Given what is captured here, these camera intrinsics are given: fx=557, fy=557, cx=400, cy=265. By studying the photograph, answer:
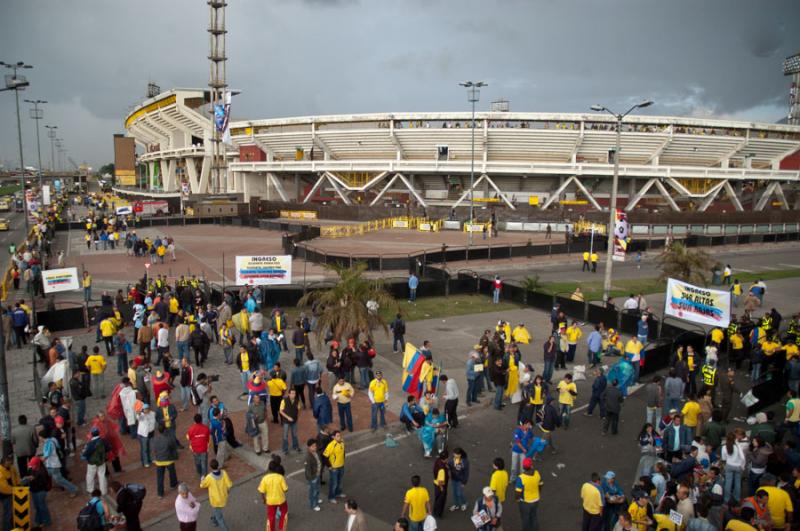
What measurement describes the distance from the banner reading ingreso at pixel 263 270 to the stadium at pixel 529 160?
43.5m

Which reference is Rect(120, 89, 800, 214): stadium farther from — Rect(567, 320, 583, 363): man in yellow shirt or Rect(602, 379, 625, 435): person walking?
Rect(602, 379, 625, 435): person walking

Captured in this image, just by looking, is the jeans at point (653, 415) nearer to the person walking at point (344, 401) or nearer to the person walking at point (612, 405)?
the person walking at point (612, 405)

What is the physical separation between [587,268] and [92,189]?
18046cm

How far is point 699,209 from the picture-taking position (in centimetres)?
6550

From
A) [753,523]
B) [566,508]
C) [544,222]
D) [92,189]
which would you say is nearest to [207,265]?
[566,508]

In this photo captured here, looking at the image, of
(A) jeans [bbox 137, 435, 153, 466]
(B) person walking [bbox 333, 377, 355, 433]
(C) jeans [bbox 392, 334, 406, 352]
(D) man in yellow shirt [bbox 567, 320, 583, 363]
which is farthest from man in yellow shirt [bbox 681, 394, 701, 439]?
(A) jeans [bbox 137, 435, 153, 466]

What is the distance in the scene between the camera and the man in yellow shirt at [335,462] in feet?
29.4

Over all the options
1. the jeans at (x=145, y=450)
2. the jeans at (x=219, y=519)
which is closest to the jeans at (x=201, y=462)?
the jeans at (x=145, y=450)

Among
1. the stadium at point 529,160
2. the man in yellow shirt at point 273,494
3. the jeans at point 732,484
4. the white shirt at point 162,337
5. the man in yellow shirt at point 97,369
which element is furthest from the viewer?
the stadium at point 529,160

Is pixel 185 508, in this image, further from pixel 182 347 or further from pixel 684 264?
pixel 684 264

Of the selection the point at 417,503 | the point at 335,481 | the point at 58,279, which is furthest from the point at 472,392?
the point at 58,279

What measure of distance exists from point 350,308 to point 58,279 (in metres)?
11.8

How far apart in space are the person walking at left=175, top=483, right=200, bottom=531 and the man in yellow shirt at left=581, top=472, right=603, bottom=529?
5.44m

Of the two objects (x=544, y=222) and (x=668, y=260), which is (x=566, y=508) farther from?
(x=544, y=222)
